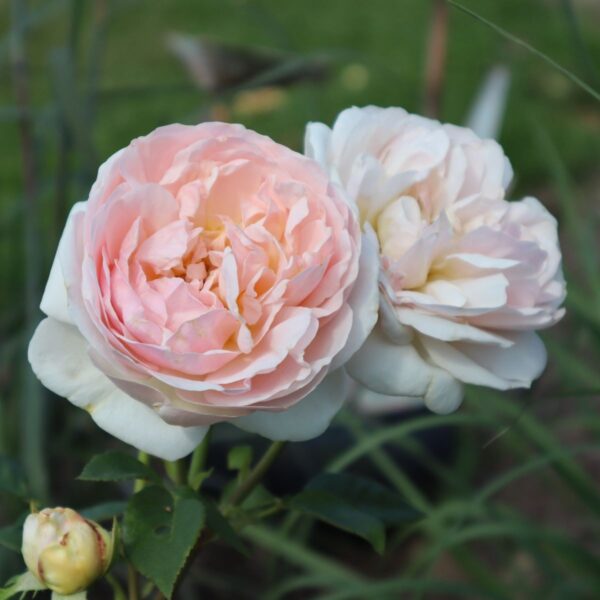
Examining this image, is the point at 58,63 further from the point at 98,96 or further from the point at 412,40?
the point at 412,40

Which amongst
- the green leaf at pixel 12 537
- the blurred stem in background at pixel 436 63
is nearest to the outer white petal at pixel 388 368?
the green leaf at pixel 12 537

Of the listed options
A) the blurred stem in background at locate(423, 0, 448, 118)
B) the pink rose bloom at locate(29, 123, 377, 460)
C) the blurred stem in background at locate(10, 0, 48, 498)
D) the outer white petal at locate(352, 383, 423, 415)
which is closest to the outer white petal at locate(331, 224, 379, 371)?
the pink rose bloom at locate(29, 123, 377, 460)

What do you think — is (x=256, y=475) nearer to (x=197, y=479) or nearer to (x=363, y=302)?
(x=197, y=479)

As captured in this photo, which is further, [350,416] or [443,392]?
[350,416]

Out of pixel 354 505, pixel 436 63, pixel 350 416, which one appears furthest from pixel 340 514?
pixel 436 63

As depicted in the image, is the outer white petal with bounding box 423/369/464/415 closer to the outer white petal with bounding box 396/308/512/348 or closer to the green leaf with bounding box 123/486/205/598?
the outer white petal with bounding box 396/308/512/348

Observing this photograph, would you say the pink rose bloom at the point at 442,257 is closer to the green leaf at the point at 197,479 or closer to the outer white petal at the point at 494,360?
the outer white petal at the point at 494,360

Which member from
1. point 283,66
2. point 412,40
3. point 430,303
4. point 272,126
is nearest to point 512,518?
point 283,66
